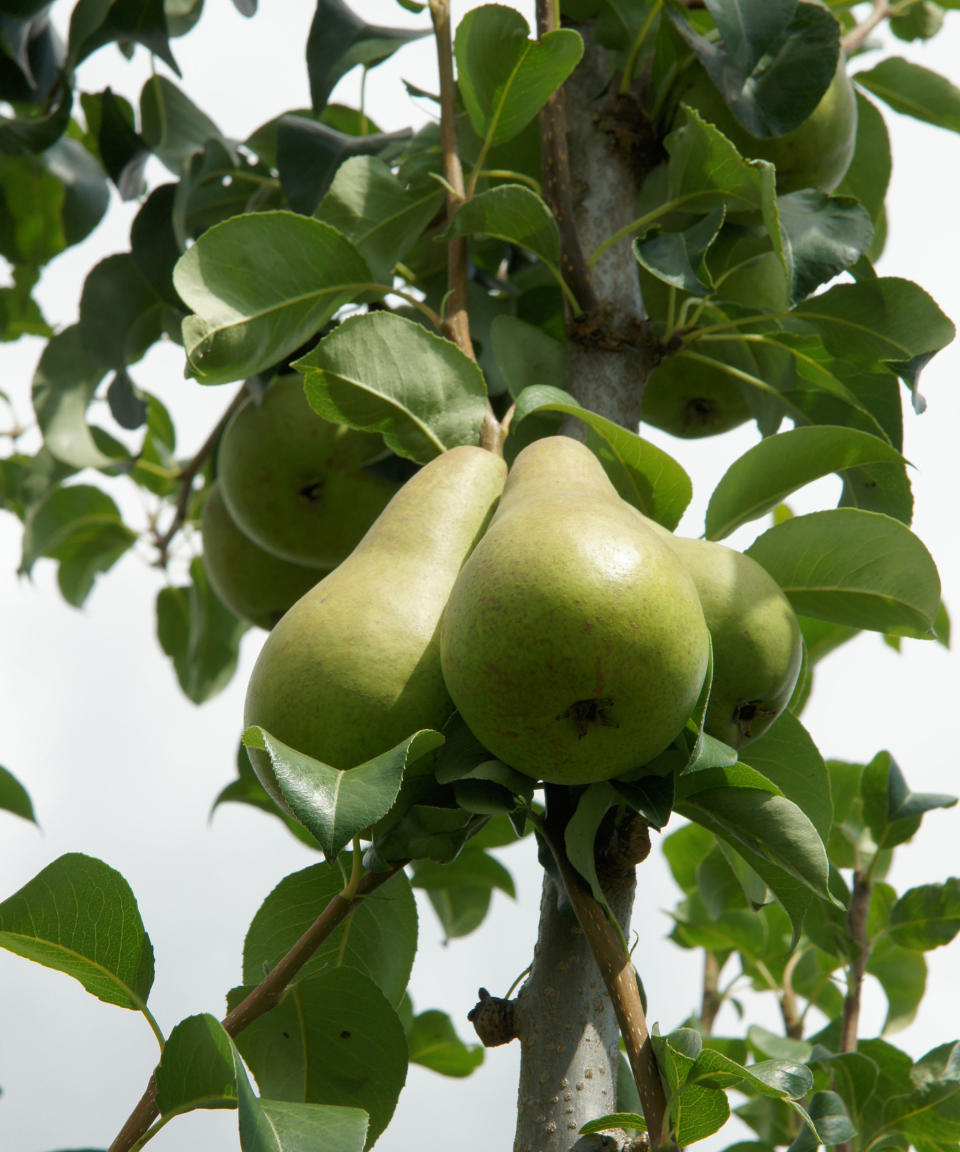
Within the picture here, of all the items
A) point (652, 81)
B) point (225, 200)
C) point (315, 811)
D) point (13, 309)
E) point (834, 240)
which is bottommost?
point (13, 309)

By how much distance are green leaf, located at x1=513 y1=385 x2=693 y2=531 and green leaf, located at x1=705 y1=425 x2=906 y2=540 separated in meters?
0.06

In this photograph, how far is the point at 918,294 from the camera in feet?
3.60

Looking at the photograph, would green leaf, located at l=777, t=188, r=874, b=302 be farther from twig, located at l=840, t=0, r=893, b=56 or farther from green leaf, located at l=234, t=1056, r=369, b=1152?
green leaf, located at l=234, t=1056, r=369, b=1152

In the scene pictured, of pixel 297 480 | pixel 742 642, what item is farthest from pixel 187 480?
pixel 742 642

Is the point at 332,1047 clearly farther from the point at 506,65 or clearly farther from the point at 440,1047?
the point at 440,1047

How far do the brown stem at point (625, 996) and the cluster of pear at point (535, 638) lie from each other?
8cm

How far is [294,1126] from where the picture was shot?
26.0 inches

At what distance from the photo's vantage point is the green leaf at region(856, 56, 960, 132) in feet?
5.01

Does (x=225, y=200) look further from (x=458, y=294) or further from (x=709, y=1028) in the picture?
(x=709, y=1028)

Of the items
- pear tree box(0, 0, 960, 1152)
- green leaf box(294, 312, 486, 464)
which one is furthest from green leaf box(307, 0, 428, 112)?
green leaf box(294, 312, 486, 464)

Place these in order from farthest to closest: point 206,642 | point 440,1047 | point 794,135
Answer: point 206,642 < point 440,1047 < point 794,135

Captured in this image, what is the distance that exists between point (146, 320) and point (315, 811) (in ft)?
3.70

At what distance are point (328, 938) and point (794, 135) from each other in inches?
35.1

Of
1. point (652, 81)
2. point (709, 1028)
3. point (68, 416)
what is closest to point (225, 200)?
point (68, 416)
